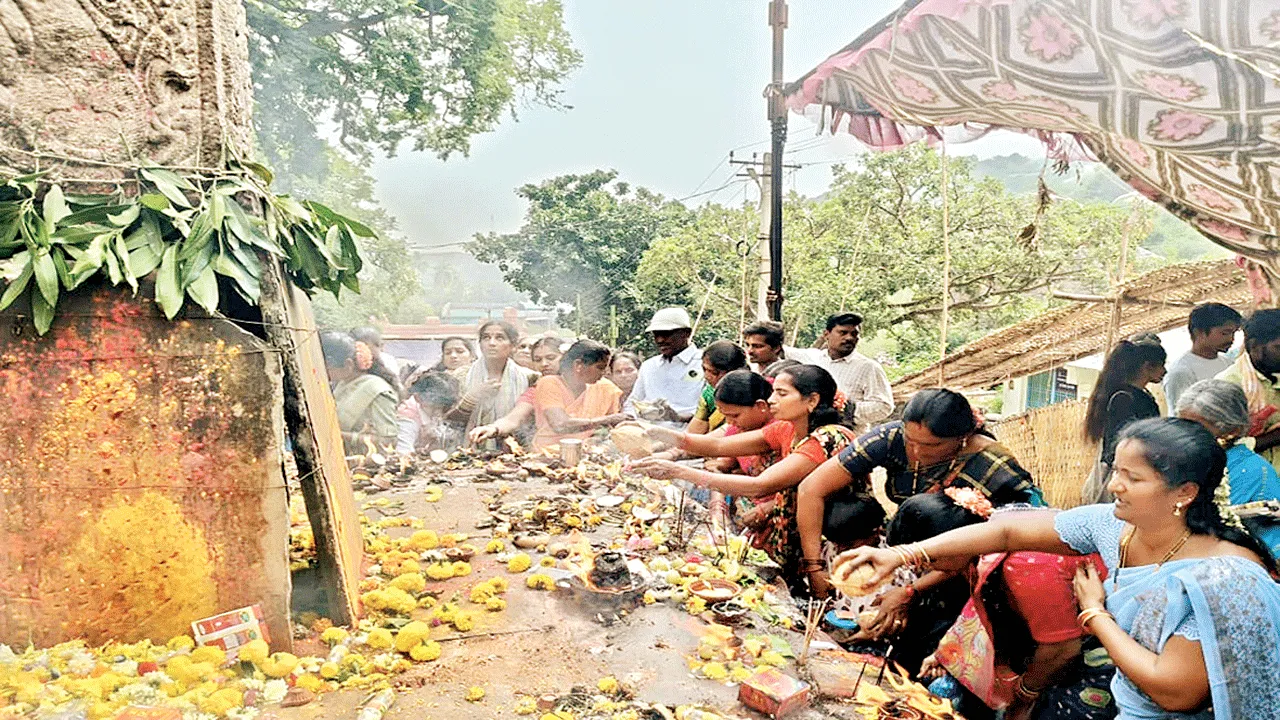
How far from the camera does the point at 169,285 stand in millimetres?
3025

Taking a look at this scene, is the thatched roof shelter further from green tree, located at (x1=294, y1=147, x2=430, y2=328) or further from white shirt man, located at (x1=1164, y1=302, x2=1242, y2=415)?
green tree, located at (x1=294, y1=147, x2=430, y2=328)

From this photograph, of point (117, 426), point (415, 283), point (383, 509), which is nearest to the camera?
point (117, 426)

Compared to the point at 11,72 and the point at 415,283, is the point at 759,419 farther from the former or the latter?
the point at 415,283

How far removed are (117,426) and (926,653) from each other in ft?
12.3

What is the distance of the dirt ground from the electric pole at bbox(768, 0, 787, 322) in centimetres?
648

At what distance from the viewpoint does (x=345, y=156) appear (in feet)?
58.3

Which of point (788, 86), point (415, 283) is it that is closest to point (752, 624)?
point (788, 86)

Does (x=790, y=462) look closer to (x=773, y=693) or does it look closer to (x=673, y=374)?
(x=773, y=693)

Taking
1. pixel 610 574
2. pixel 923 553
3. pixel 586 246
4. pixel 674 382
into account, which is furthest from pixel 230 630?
pixel 586 246

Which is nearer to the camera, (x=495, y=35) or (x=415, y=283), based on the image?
(x=495, y=35)

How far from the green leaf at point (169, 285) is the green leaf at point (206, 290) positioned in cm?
5

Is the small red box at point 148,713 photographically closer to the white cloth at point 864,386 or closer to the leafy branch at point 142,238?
the leafy branch at point 142,238

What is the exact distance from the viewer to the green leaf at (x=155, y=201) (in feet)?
10.2

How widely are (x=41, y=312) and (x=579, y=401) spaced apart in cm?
478
